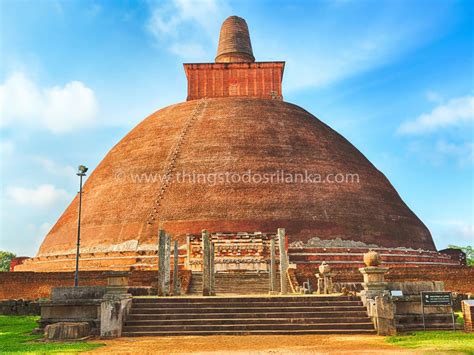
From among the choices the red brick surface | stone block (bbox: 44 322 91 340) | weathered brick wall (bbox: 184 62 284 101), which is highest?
weathered brick wall (bbox: 184 62 284 101)

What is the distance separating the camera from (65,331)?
33.9 feet

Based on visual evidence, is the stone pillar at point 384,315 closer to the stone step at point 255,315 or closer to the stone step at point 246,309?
the stone step at point 255,315

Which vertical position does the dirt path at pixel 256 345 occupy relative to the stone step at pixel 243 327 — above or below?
below

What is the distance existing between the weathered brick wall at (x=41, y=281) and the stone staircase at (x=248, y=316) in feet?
22.6

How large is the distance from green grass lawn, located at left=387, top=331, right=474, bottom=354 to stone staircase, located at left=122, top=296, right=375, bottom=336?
1097 mm

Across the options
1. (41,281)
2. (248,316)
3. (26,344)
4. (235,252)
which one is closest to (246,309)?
(248,316)

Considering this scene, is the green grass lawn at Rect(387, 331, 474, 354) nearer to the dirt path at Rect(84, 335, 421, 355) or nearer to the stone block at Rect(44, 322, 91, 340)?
the dirt path at Rect(84, 335, 421, 355)

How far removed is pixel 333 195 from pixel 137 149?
34.9 ft

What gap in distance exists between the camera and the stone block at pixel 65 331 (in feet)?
33.5

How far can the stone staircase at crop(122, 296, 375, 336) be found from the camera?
11000 millimetres

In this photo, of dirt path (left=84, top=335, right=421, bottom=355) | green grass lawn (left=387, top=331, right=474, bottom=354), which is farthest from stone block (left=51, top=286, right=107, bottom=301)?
green grass lawn (left=387, top=331, right=474, bottom=354)

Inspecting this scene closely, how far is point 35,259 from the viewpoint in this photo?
2666 centimetres

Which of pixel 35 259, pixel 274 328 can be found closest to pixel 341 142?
pixel 35 259

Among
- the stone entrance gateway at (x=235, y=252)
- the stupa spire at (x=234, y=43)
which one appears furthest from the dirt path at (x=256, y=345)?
the stupa spire at (x=234, y=43)
